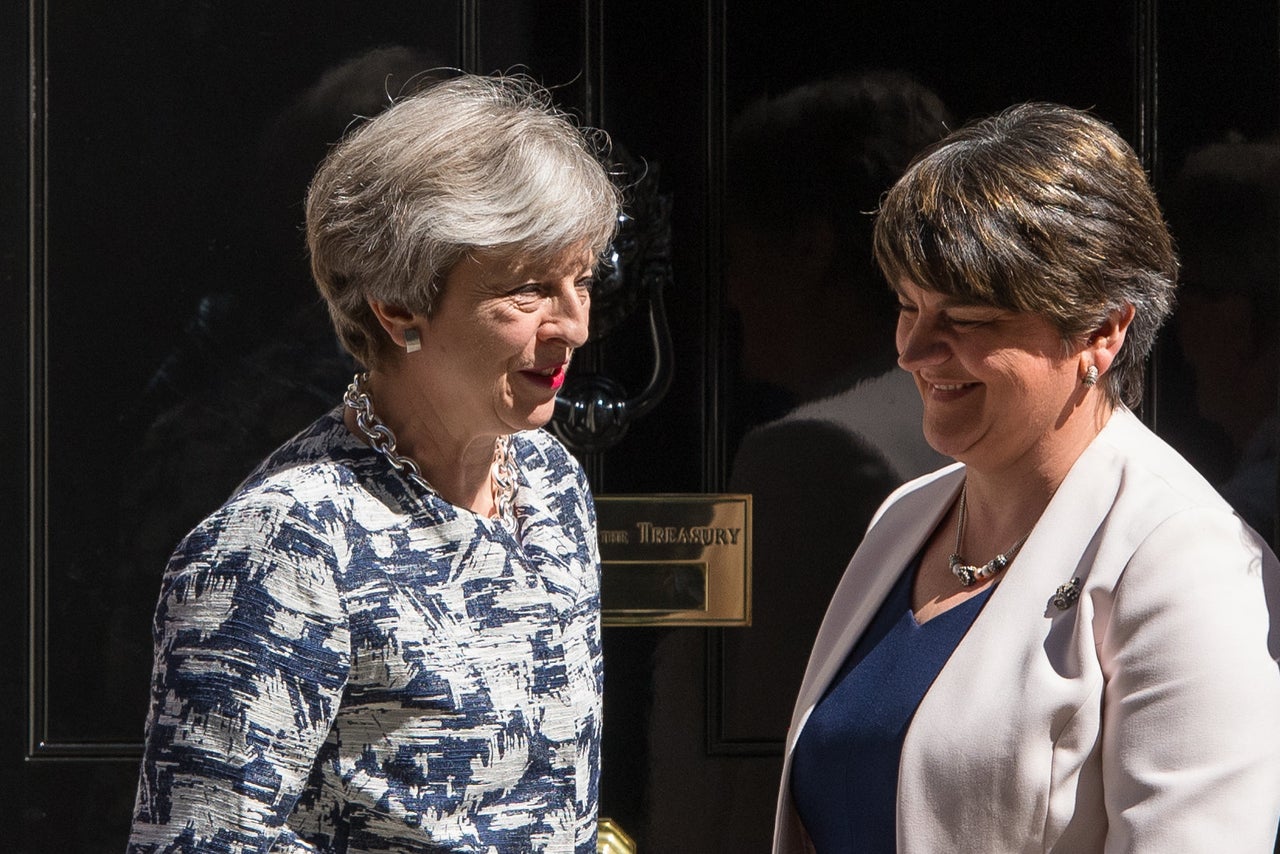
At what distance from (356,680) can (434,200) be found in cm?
51

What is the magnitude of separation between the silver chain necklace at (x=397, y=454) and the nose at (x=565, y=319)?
0.56 ft

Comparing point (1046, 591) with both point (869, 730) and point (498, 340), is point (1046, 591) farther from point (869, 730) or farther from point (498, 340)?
point (498, 340)

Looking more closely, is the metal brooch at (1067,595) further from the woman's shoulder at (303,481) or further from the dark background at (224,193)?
the dark background at (224,193)

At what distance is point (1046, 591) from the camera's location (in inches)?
61.8

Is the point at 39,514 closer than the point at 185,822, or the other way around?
the point at 185,822

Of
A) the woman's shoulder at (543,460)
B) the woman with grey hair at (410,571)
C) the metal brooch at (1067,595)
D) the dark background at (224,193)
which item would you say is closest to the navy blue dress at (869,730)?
the metal brooch at (1067,595)

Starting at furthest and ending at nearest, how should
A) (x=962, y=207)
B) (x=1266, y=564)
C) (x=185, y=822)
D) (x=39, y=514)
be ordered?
(x=39, y=514) < (x=962, y=207) < (x=1266, y=564) < (x=185, y=822)

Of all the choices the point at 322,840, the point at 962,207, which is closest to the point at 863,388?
the point at 962,207

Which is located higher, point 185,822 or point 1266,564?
point 1266,564

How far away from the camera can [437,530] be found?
157 centimetres

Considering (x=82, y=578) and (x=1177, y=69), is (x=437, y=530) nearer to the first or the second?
(x=82, y=578)

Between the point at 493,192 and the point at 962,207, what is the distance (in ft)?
1.71

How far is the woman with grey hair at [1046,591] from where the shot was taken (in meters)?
1.41

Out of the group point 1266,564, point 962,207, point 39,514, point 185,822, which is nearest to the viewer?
point 185,822
